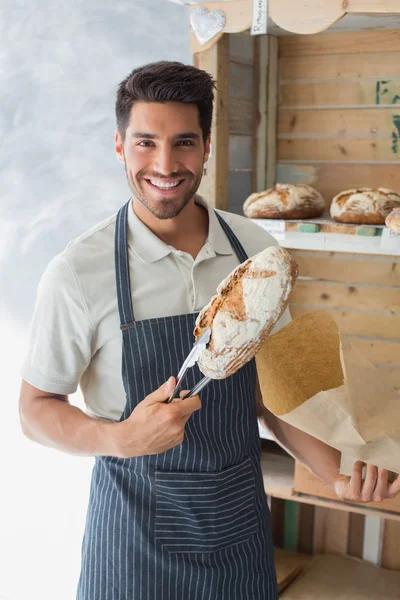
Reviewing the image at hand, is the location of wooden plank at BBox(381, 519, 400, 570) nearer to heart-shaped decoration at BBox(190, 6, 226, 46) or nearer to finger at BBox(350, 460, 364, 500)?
finger at BBox(350, 460, 364, 500)

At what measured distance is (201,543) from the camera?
1493mm

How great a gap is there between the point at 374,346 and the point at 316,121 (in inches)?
30.9

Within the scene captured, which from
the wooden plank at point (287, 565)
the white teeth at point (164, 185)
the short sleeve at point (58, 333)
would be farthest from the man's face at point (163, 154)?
the wooden plank at point (287, 565)

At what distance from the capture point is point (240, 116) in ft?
7.48

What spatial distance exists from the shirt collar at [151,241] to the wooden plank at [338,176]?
2.83 ft

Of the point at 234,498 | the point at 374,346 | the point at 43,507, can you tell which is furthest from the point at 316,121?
the point at 43,507

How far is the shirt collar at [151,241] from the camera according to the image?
4.89 ft

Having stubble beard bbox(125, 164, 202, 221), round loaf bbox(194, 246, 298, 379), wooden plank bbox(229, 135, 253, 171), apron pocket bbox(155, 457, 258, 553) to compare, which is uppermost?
wooden plank bbox(229, 135, 253, 171)

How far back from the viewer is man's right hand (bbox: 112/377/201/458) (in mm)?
1193

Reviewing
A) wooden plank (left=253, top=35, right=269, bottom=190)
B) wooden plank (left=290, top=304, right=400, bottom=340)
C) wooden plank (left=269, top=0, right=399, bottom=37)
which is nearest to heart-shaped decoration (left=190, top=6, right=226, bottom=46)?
wooden plank (left=269, top=0, right=399, bottom=37)

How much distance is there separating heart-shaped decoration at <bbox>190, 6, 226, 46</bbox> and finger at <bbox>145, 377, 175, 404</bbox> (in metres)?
1.21

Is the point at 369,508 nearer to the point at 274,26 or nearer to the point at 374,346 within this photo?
the point at 374,346

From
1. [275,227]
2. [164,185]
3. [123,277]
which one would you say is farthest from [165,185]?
[275,227]

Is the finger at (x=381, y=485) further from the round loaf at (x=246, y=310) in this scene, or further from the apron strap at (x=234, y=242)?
the apron strap at (x=234, y=242)
